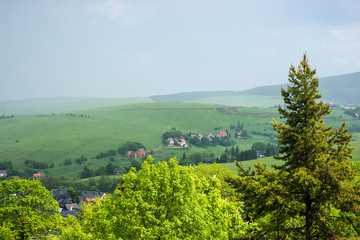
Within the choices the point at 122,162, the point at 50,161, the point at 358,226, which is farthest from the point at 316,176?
the point at 50,161

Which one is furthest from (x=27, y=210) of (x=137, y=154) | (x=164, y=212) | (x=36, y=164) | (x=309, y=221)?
(x=137, y=154)

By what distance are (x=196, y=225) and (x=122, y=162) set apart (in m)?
169

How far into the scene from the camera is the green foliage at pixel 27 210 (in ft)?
121

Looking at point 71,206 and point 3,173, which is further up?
point 71,206

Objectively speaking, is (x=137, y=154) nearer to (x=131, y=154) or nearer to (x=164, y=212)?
(x=131, y=154)

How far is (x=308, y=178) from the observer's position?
18.5 metres

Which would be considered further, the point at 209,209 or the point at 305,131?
the point at 209,209

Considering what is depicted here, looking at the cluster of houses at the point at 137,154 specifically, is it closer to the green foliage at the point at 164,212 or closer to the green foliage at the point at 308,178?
the green foliage at the point at 164,212

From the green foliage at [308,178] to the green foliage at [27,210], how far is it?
1034 inches

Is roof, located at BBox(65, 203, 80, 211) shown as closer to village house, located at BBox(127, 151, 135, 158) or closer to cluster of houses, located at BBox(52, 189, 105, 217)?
cluster of houses, located at BBox(52, 189, 105, 217)

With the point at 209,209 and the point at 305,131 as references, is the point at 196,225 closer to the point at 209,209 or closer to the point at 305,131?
the point at 209,209

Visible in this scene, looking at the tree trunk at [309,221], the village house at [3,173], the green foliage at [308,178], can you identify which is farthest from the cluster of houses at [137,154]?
the tree trunk at [309,221]

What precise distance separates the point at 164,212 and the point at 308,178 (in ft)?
28.8

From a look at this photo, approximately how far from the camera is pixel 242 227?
73.7ft
